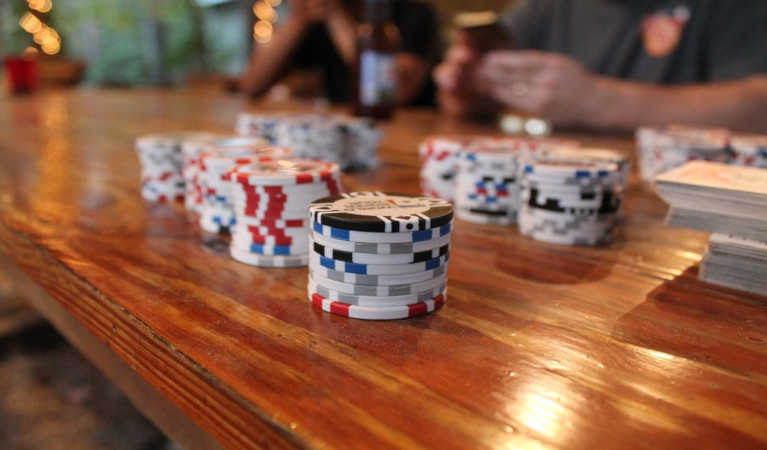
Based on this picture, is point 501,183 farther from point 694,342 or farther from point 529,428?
point 529,428

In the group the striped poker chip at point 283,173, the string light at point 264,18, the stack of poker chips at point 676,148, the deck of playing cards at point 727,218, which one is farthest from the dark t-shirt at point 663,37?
the string light at point 264,18

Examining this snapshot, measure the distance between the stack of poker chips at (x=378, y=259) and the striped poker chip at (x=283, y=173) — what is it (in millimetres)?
149

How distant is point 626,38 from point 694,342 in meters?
2.98

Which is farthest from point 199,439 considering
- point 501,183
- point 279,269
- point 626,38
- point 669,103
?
point 626,38

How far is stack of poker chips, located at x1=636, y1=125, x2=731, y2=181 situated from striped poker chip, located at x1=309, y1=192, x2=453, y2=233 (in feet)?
2.82

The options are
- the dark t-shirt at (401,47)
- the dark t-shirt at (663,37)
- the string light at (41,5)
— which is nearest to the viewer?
the dark t-shirt at (663,37)

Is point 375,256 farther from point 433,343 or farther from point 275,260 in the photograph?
point 275,260

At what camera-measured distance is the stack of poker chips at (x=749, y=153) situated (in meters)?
1.37

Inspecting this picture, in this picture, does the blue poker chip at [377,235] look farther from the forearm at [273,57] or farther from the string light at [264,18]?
the string light at [264,18]

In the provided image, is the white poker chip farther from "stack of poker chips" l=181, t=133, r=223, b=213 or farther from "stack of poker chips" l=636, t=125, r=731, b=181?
"stack of poker chips" l=636, t=125, r=731, b=181

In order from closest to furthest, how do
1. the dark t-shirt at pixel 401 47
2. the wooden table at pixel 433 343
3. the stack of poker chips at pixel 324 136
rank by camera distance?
the wooden table at pixel 433 343 → the stack of poker chips at pixel 324 136 → the dark t-shirt at pixel 401 47

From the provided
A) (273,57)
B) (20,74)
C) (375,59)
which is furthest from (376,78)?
(20,74)

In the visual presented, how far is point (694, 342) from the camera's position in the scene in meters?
0.70

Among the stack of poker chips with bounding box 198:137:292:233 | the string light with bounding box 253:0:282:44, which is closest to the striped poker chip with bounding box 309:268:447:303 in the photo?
the stack of poker chips with bounding box 198:137:292:233
